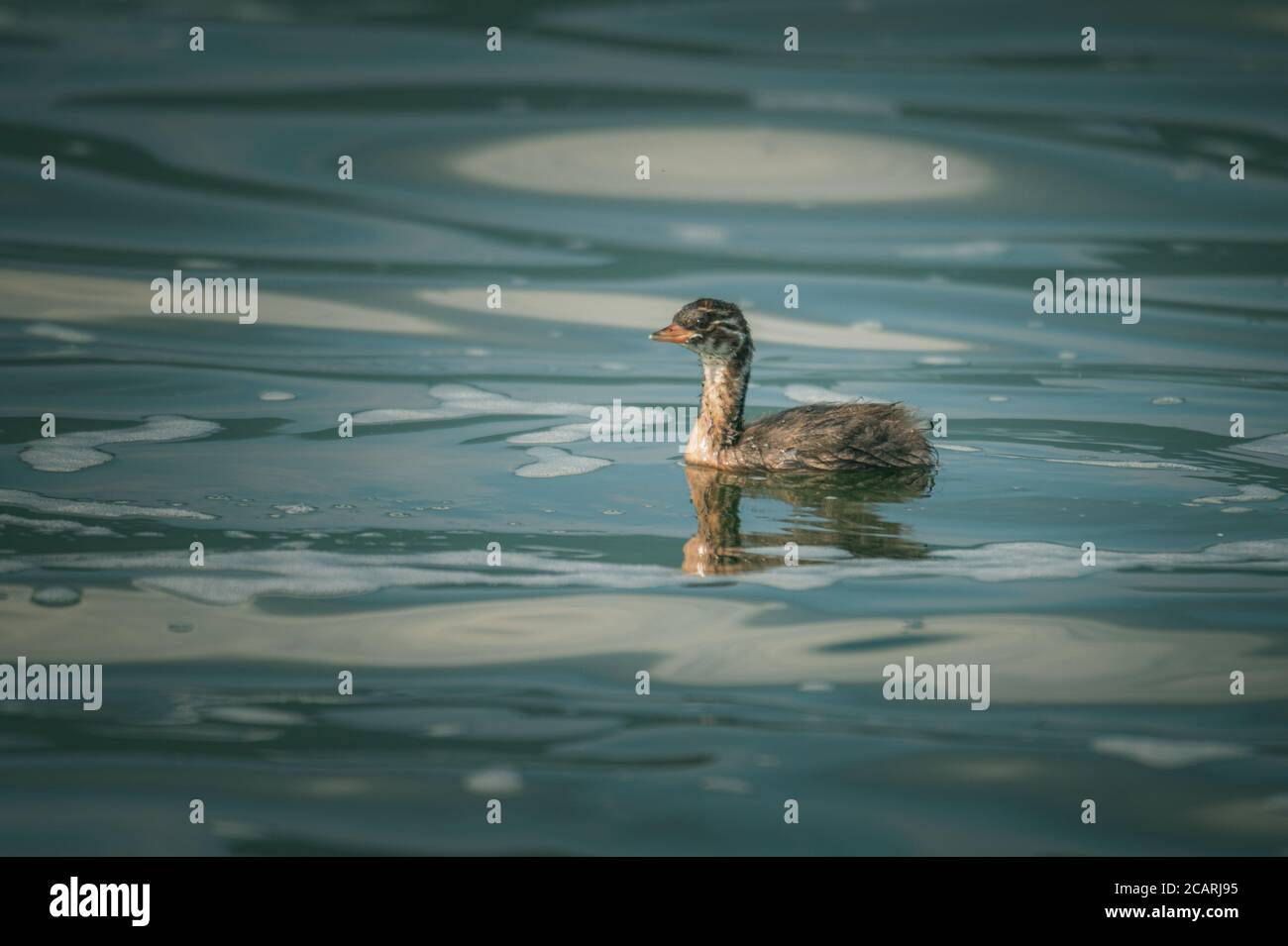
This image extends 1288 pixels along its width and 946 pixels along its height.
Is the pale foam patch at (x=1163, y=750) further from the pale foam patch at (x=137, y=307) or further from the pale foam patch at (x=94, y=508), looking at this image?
the pale foam patch at (x=137, y=307)

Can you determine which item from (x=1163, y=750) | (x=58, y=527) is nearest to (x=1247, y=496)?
(x=1163, y=750)

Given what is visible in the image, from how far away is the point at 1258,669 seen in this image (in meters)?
8.05

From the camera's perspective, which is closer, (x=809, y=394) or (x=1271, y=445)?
(x=1271, y=445)

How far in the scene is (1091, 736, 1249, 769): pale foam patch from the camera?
718 cm

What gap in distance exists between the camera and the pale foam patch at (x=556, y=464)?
1149cm

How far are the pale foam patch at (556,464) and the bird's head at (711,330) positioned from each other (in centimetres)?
98

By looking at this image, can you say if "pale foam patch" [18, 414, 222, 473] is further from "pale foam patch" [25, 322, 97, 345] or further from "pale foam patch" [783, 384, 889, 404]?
"pale foam patch" [783, 384, 889, 404]

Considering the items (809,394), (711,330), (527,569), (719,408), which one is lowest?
(527,569)

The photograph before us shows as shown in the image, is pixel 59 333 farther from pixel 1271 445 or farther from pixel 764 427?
pixel 1271 445

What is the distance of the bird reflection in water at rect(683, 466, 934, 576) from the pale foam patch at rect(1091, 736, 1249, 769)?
2313 mm

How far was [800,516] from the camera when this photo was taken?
34.2ft

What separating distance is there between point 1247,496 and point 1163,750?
411 centimetres

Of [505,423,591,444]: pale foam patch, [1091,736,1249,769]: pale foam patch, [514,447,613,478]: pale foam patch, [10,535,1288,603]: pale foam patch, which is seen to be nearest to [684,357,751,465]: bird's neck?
[514,447,613,478]: pale foam patch

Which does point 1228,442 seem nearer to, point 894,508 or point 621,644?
point 894,508
